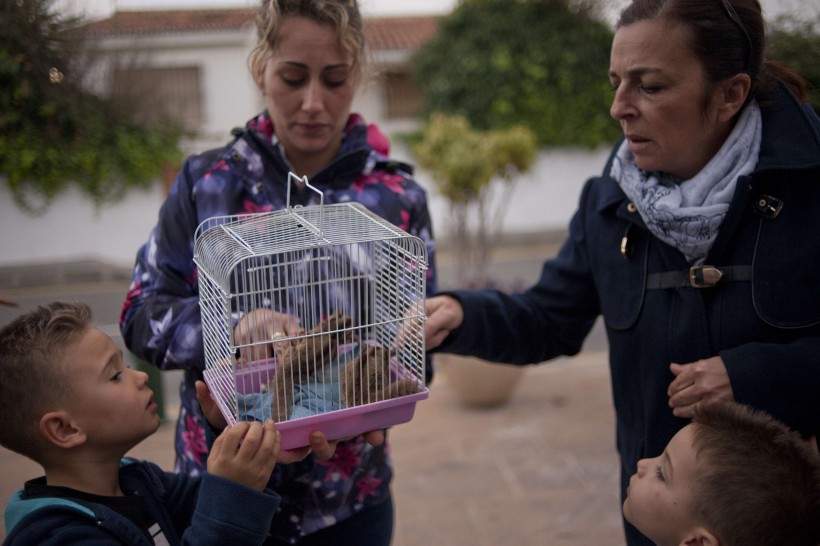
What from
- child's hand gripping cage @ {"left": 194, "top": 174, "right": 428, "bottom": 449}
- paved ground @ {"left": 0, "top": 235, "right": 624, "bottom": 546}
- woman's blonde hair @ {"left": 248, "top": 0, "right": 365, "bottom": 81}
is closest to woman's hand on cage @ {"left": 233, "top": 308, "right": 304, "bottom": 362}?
child's hand gripping cage @ {"left": 194, "top": 174, "right": 428, "bottom": 449}

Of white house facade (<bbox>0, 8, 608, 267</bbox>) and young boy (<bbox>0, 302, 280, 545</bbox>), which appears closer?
young boy (<bbox>0, 302, 280, 545</bbox>)

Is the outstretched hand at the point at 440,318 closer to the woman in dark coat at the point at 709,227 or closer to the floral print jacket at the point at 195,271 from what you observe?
the floral print jacket at the point at 195,271

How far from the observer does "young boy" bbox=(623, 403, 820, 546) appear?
4.16ft

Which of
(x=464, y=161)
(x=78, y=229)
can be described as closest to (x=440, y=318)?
(x=78, y=229)

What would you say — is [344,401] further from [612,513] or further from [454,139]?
[454,139]

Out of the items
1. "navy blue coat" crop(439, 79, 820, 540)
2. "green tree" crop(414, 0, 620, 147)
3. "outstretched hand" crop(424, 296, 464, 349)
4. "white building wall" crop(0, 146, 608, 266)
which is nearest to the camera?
"navy blue coat" crop(439, 79, 820, 540)

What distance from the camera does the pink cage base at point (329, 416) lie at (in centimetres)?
131

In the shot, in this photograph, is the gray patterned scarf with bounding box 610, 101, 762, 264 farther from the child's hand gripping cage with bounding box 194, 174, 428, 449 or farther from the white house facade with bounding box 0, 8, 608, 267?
the white house facade with bounding box 0, 8, 608, 267

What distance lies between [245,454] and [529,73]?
14.5 m

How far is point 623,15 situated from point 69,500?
4.74 feet

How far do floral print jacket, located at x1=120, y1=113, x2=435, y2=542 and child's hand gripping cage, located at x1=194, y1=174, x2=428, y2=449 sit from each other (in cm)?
8

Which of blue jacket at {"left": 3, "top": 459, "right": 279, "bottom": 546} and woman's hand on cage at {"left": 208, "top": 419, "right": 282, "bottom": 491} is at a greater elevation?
woman's hand on cage at {"left": 208, "top": 419, "right": 282, "bottom": 491}

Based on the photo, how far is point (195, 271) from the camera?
167 cm

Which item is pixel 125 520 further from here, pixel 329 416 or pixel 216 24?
pixel 216 24
